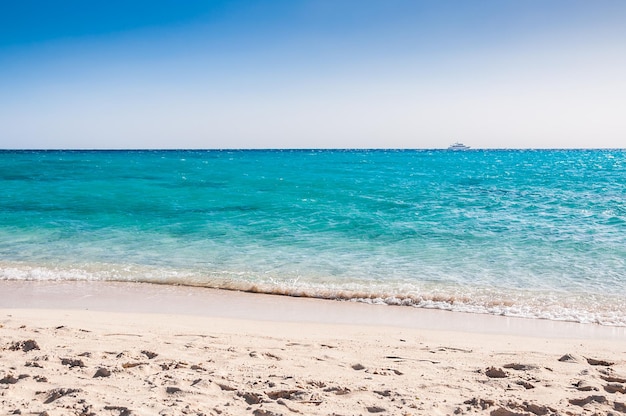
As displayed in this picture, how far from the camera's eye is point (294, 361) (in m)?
4.95

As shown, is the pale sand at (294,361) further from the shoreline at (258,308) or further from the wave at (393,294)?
the wave at (393,294)

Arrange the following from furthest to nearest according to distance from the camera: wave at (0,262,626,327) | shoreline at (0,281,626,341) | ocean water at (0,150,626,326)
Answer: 1. ocean water at (0,150,626,326)
2. wave at (0,262,626,327)
3. shoreline at (0,281,626,341)

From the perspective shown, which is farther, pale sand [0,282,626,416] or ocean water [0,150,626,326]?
ocean water [0,150,626,326]

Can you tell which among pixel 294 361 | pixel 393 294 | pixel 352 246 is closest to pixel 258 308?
pixel 393 294

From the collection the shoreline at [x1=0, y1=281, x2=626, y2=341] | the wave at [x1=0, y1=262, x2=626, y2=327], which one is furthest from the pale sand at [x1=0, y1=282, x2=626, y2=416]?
the wave at [x1=0, y1=262, x2=626, y2=327]

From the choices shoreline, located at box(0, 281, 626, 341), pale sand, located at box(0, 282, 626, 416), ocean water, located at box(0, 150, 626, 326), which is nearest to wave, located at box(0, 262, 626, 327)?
ocean water, located at box(0, 150, 626, 326)

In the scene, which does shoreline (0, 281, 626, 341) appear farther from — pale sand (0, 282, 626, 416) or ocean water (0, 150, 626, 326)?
ocean water (0, 150, 626, 326)

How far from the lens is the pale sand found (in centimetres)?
386

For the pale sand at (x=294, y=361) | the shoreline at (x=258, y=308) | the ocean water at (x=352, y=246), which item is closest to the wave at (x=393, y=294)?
the ocean water at (x=352, y=246)

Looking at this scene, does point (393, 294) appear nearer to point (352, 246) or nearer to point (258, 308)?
point (258, 308)

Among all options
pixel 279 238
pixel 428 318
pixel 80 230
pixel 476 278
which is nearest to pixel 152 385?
pixel 428 318

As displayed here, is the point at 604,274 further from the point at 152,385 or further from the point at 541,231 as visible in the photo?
the point at 152,385

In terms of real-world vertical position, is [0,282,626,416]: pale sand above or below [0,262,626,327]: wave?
above

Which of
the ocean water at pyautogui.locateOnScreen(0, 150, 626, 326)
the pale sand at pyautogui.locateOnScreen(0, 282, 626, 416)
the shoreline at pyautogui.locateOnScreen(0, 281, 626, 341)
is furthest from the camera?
the ocean water at pyautogui.locateOnScreen(0, 150, 626, 326)
